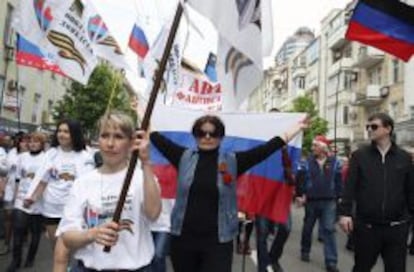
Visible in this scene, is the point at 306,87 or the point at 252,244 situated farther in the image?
the point at 306,87

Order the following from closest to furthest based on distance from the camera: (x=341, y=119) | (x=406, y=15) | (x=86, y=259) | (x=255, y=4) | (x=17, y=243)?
(x=86, y=259) < (x=255, y=4) < (x=406, y=15) < (x=17, y=243) < (x=341, y=119)

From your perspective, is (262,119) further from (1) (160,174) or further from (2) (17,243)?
(2) (17,243)

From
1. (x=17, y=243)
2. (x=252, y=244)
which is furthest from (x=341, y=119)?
(x=17, y=243)

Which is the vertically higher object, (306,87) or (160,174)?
(306,87)

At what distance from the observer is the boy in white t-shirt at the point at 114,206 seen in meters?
3.54

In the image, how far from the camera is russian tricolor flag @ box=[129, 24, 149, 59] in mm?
9836

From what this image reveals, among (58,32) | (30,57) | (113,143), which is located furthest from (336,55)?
(113,143)

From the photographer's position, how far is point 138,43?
997 centimetres

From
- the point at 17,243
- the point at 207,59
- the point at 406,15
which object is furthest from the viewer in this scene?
the point at 207,59

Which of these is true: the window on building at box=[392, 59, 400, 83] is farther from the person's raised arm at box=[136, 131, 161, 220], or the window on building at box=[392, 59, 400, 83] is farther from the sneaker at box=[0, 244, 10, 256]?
the person's raised arm at box=[136, 131, 161, 220]

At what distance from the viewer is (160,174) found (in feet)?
22.7

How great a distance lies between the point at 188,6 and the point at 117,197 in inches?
46.7

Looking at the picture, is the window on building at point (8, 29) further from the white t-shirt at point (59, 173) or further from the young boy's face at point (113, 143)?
the young boy's face at point (113, 143)

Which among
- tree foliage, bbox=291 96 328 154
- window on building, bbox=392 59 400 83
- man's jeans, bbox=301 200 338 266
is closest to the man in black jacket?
man's jeans, bbox=301 200 338 266
